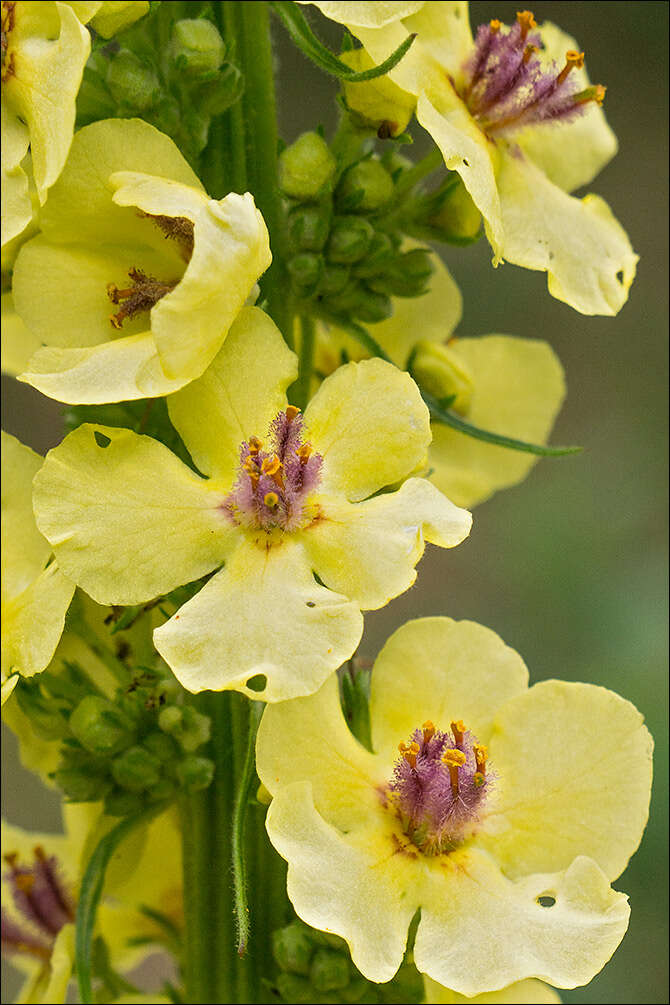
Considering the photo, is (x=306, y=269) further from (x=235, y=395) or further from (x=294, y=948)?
(x=294, y=948)

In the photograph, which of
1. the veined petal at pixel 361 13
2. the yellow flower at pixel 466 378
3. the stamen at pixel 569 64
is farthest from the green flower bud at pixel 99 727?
the stamen at pixel 569 64

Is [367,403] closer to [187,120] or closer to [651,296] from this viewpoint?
[187,120]

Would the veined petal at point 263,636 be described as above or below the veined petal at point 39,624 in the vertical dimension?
above

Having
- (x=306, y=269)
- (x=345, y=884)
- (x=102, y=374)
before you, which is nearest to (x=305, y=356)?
(x=306, y=269)

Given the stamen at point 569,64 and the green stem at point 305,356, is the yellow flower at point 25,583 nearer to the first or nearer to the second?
the green stem at point 305,356

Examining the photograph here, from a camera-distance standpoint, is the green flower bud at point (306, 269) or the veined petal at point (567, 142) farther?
the veined petal at point (567, 142)

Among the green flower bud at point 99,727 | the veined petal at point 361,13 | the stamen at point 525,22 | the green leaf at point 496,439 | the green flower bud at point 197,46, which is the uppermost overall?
the veined petal at point 361,13
